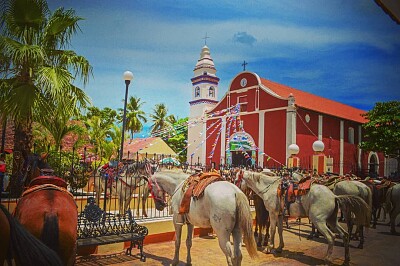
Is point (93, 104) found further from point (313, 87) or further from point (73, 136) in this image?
point (73, 136)

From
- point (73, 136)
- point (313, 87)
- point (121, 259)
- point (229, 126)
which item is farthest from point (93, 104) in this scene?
point (229, 126)

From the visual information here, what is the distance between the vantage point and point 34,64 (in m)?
3.64

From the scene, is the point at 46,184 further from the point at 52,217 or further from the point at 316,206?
the point at 316,206

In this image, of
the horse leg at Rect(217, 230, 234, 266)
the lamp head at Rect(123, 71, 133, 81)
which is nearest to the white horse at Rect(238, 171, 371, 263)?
the horse leg at Rect(217, 230, 234, 266)

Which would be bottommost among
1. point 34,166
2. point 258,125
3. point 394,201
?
point 394,201

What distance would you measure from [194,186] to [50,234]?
206 cm

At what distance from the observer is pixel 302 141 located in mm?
13680

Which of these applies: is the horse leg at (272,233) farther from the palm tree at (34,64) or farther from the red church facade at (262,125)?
the red church facade at (262,125)

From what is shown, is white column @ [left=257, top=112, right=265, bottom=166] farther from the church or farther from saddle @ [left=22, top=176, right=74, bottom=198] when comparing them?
saddle @ [left=22, top=176, right=74, bottom=198]

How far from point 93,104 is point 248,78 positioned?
1330 cm

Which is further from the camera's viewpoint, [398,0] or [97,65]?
[97,65]

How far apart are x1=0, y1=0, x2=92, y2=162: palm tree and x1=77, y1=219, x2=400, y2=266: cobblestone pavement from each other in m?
2.16

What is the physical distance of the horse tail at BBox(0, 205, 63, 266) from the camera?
1678 mm

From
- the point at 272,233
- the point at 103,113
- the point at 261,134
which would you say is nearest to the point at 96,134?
the point at 103,113
